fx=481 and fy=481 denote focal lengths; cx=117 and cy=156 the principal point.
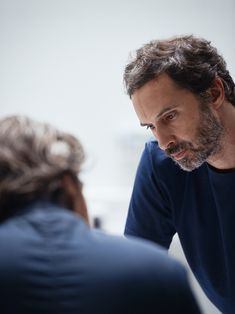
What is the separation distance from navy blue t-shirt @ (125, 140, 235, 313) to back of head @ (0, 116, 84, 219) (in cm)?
64

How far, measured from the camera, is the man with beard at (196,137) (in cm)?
121

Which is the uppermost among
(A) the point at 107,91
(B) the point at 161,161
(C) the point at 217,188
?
(A) the point at 107,91

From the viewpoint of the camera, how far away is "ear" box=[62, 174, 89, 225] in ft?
2.24

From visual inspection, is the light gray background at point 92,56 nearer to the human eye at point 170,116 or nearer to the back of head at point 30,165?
the human eye at point 170,116

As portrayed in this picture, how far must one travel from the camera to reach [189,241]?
1.31 meters

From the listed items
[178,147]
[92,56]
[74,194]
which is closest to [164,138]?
[178,147]

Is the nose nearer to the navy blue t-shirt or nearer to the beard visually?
the beard

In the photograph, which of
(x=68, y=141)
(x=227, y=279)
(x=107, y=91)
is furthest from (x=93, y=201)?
(x=68, y=141)

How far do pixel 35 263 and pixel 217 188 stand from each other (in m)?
0.73

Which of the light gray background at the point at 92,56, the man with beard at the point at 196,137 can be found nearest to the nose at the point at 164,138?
the man with beard at the point at 196,137

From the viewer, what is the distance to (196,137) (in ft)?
4.06

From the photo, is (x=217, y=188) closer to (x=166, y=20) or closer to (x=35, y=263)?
(x=35, y=263)

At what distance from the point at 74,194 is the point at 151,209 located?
69 cm

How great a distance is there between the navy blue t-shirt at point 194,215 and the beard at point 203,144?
0.06 meters
